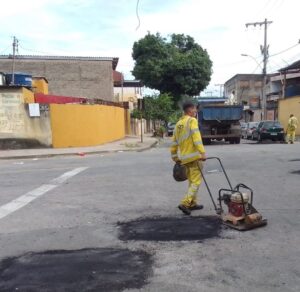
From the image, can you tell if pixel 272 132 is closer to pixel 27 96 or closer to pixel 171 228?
pixel 27 96

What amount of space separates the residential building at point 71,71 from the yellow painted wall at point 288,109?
1493cm

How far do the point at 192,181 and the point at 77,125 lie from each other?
678 inches

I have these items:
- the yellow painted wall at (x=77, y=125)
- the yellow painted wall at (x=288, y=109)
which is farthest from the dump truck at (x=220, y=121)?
the yellow painted wall at (x=288, y=109)

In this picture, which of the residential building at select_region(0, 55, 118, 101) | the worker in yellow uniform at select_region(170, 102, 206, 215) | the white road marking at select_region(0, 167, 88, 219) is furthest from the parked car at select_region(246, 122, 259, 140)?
the worker in yellow uniform at select_region(170, 102, 206, 215)

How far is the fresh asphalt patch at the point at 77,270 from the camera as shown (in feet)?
14.3

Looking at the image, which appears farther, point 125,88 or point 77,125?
point 125,88

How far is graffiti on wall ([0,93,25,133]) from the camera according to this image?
2177 centimetres

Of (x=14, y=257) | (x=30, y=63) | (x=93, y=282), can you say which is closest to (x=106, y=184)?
(x=14, y=257)

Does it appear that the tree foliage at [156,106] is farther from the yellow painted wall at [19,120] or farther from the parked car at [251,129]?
the yellow painted wall at [19,120]

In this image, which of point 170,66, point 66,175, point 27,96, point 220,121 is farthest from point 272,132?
point 170,66

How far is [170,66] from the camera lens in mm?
47906

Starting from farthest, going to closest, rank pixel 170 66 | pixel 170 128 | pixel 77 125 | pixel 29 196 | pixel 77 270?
1. pixel 170 66
2. pixel 170 128
3. pixel 77 125
4. pixel 29 196
5. pixel 77 270

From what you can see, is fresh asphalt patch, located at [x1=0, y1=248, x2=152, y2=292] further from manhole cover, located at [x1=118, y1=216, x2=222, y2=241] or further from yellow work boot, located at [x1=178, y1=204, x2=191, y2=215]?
yellow work boot, located at [x1=178, y1=204, x2=191, y2=215]

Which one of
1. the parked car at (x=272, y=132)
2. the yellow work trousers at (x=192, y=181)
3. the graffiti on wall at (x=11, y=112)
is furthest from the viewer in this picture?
the parked car at (x=272, y=132)
